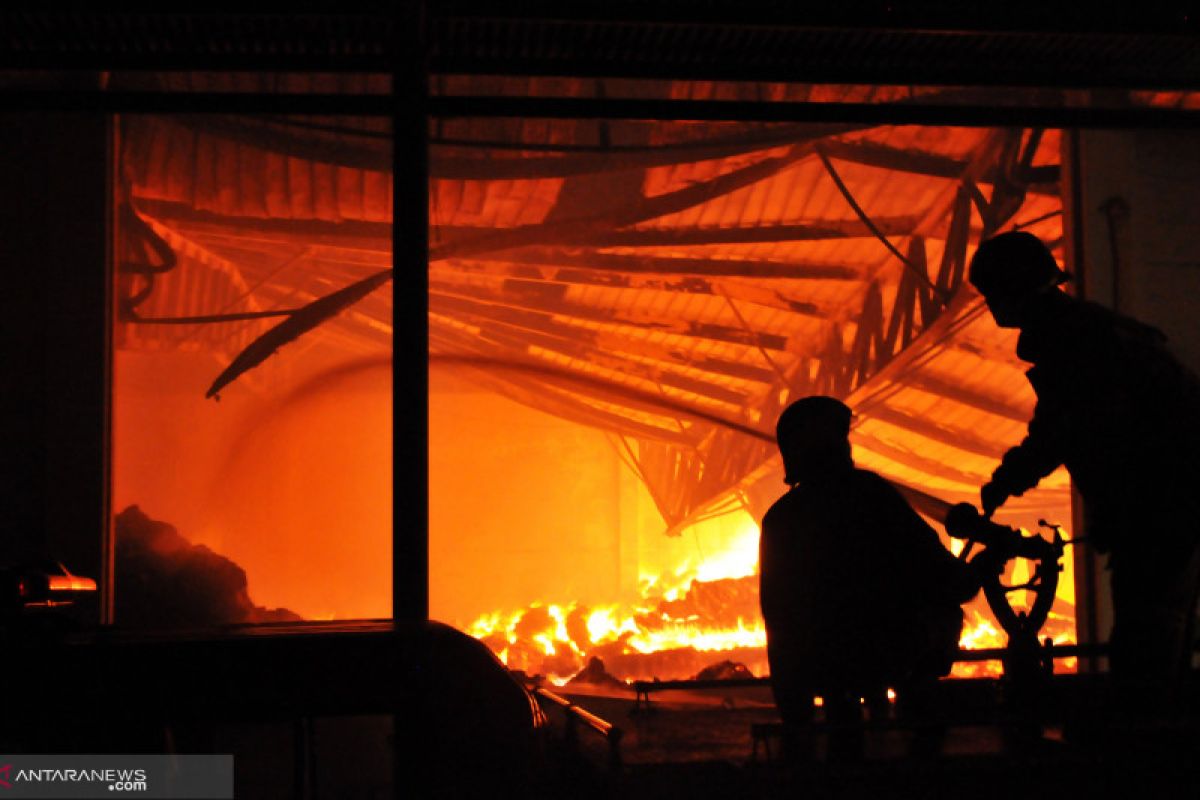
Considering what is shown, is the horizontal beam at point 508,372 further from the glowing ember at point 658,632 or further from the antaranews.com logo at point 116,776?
the antaranews.com logo at point 116,776

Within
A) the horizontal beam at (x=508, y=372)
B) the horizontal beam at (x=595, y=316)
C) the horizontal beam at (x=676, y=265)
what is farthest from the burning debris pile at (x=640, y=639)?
the horizontal beam at (x=676, y=265)

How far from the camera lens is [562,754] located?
310 cm

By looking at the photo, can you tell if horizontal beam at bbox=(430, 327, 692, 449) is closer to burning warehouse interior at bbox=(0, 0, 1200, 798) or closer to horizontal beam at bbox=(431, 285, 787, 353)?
burning warehouse interior at bbox=(0, 0, 1200, 798)

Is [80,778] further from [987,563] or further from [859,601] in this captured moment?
[987,563]

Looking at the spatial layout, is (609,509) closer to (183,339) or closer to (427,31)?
(183,339)

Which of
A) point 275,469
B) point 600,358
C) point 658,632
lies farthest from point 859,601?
point 658,632

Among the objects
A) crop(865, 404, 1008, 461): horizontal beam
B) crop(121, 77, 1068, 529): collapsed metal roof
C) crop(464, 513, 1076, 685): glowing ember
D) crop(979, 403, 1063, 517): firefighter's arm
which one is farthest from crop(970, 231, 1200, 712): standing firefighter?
crop(865, 404, 1008, 461): horizontal beam

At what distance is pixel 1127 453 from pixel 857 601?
33.1 inches

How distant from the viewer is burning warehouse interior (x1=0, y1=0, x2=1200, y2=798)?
95.7 inches

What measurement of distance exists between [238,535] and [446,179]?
2.78 meters

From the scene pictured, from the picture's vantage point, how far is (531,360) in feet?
32.4

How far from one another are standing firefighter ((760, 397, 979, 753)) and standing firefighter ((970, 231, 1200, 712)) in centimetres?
30

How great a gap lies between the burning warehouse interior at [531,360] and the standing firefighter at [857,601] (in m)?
0.05

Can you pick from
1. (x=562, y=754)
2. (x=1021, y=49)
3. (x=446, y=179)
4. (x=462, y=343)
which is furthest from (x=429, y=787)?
(x=462, y=343)
